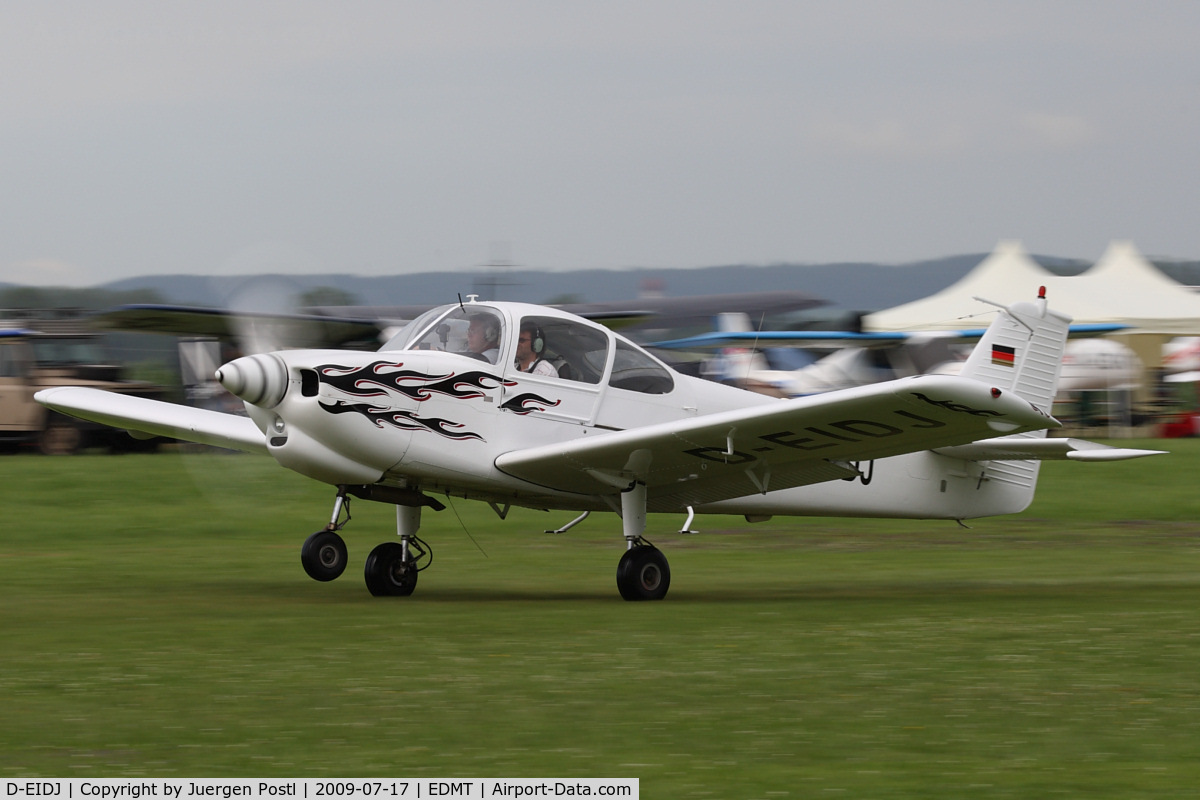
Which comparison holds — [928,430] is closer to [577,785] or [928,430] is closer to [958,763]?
[958,763]

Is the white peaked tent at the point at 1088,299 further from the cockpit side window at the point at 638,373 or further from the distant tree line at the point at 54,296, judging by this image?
the cockpit side window at the point at 638,373

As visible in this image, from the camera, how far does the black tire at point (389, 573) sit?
12.1m

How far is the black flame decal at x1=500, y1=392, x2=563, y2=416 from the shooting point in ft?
38.0

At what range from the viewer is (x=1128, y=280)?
4603cm

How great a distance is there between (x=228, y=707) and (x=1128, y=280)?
4392 centimetres

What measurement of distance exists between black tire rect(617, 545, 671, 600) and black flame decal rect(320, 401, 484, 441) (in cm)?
157

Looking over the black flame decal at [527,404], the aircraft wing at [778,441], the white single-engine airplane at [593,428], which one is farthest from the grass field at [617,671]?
the black flame decal at [527,404]

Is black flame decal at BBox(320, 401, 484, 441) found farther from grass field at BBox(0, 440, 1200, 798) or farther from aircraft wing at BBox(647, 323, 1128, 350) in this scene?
aircraft wing at BBox(647, 323, 1128, 350)

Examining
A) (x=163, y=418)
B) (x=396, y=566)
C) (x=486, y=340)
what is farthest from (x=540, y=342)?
(x=163, y=418)

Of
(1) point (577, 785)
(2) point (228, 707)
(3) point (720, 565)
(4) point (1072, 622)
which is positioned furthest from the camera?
(3) point (720, 565)

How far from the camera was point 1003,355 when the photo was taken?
13242mm

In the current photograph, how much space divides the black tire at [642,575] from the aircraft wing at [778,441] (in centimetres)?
59

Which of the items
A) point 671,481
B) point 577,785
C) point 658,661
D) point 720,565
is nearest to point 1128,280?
point 720,565
